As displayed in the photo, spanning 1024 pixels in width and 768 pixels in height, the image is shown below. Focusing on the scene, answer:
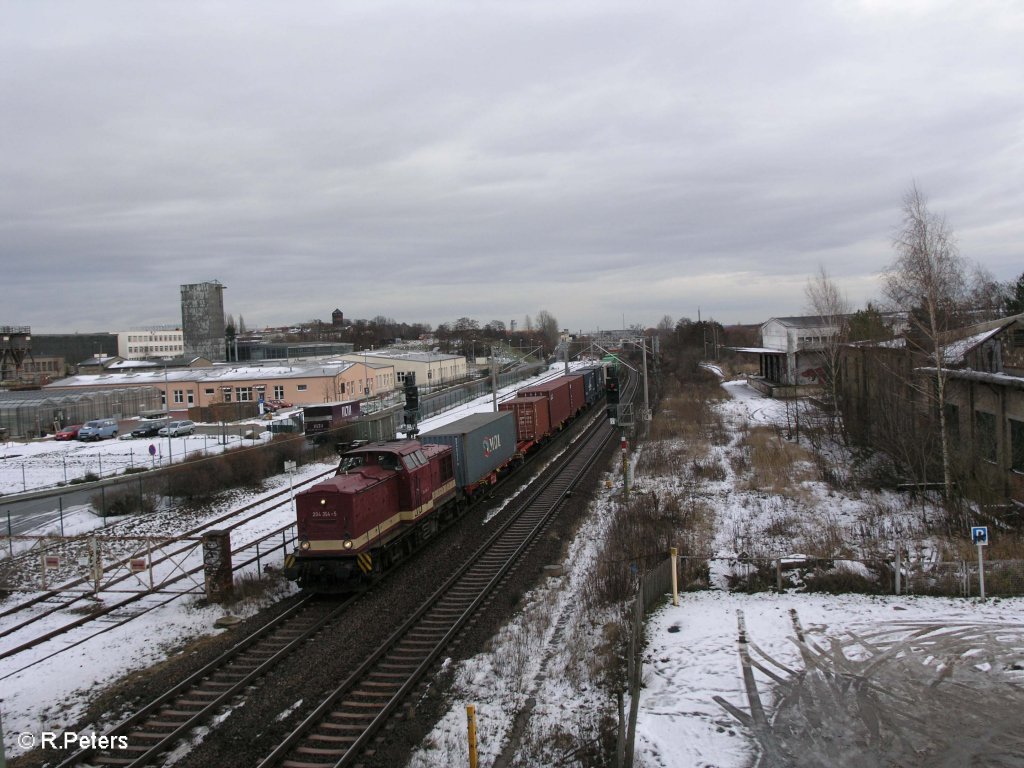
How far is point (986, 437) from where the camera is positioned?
22.8m

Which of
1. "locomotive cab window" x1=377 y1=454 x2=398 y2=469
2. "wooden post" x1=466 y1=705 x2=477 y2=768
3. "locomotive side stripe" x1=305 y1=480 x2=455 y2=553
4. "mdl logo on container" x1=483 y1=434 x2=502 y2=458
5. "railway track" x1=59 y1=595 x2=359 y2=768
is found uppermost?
"locomotive cab window" x1=377 y1=454 x2=398 y2=469

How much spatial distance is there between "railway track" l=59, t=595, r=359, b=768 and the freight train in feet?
3.27

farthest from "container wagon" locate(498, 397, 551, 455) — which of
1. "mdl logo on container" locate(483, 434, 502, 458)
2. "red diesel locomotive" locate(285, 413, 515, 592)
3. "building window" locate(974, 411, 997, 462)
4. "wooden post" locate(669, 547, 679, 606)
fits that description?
"wooden post" locate(669, 547, 679, 606)

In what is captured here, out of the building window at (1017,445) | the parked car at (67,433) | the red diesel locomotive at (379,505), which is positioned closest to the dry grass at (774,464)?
the building window at (1017,445)

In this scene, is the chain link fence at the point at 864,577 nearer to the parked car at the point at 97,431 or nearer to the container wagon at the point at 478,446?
the container wagon at the point at 478,446

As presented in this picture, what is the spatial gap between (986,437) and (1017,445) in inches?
60.0

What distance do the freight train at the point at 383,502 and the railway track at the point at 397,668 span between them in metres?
1.90

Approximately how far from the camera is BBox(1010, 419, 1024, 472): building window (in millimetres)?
21047

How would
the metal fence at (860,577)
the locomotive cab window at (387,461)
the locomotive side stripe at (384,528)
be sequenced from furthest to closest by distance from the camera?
the locomotive cab window at (387,461), the locomotive side stripe at (384,528), the metal fence at (860,577)

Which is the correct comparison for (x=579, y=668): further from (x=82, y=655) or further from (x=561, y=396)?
(x=561, y=396)

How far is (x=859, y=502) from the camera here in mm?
24172

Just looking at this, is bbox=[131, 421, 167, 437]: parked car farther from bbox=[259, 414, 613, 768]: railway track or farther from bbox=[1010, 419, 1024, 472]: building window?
bbox=[1010, 419, 1024, 472]: building window

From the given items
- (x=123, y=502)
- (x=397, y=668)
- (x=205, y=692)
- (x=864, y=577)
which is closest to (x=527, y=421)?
(x=123, y=502)

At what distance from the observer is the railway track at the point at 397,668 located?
9797 mm
